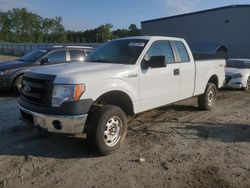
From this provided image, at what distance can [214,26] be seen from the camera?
26.9 m

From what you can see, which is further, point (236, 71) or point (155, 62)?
point (236, 71)

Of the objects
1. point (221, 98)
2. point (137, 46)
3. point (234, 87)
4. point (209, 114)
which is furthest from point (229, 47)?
point (137, 46)

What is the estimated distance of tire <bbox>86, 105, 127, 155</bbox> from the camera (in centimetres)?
462

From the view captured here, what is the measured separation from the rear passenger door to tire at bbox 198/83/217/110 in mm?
945

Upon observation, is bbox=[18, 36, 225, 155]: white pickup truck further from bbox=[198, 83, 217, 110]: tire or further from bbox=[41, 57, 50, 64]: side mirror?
bbox=[41, 57, 50, 64]: side mirror

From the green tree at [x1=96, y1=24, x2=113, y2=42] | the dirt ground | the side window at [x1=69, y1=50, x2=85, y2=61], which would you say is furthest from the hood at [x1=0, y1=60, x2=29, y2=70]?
the green tree at [x1=96, y1=24, x2=113, y2=42]

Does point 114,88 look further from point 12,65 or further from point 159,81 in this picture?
point 12,65

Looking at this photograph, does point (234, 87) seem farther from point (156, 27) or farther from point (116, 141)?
point (156, 27)

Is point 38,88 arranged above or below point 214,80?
above

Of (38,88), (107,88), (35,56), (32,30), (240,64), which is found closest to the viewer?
(38,88)

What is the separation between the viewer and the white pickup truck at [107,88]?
4.45m

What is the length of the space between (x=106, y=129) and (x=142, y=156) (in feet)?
2.40

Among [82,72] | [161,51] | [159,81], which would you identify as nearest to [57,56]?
[161,51]

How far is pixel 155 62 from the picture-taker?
5.53 meters
